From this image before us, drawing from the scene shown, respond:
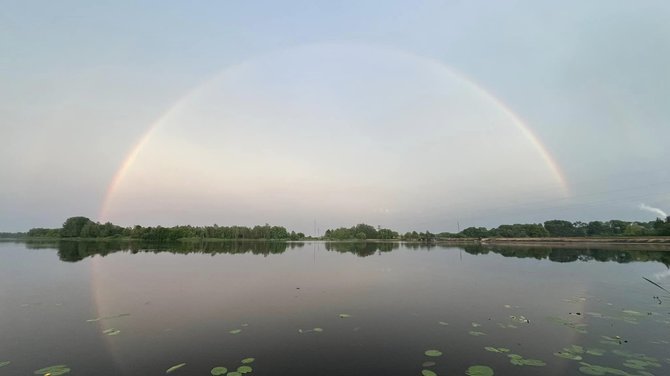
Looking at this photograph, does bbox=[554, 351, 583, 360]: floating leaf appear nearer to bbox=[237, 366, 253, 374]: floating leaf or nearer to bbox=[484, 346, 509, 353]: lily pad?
bbox=[484, 346, 509, 353]: lily pad

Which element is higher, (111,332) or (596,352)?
(111,332)

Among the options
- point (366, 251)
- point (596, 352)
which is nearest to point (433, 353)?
point (596, 352)

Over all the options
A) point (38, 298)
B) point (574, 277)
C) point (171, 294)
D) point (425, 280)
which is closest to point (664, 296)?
point (574, 277)

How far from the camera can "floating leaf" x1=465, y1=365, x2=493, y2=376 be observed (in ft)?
21.6

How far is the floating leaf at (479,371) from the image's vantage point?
658cm

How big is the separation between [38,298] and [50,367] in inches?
357

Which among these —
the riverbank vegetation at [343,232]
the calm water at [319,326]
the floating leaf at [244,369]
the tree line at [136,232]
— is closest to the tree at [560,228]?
the riverbank vegetation at [343,232]

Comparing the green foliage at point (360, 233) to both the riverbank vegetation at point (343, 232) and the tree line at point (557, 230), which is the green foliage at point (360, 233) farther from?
the tree line at point (557, 230)

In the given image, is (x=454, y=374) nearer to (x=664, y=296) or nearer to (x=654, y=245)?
(x=664, y=296)

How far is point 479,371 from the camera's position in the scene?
22.0 ft

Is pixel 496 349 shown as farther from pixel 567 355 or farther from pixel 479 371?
pixel 479 371

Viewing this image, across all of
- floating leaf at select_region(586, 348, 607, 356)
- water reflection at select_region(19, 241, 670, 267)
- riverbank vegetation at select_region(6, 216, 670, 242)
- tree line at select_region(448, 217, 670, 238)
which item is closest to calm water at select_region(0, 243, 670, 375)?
floating leaf at select_region(586, 348, 607, 356)

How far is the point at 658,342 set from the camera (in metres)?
8.69

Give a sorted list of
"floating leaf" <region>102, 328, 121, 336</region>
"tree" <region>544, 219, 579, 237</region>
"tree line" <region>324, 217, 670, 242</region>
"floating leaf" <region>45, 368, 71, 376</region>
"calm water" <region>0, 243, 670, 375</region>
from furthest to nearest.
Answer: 1. "tree" <region>544, 219, 579, 237</region>
2. "tree line" <region>324, 217, 670, 242</region>
3. "floating leaf" <region>102, 328, 121, 336</region>
4. "calm water" <region>0, 243, 670, 375</region>
5. "floating leaf" <region>45, 368, 71, 376</region>
